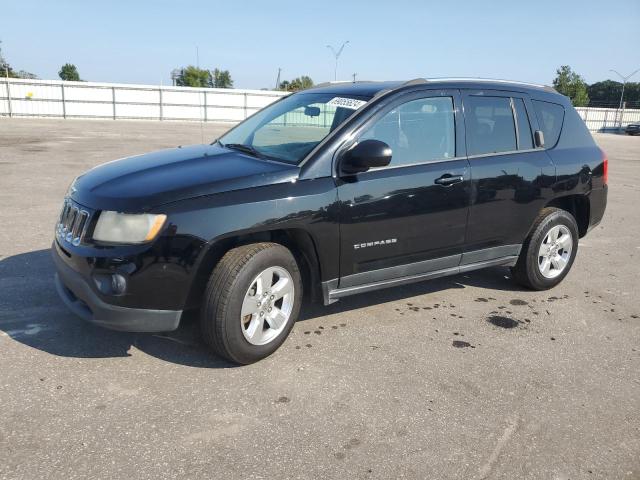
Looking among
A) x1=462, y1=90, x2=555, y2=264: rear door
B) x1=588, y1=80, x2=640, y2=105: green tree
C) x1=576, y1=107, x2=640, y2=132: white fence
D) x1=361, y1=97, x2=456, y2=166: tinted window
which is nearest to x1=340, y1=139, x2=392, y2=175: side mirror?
x1=361, y1=97, x2=456, y2=166: tinted window

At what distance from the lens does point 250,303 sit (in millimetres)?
3402

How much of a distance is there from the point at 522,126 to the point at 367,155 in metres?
1.98

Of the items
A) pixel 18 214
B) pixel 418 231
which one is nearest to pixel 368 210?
pixel 418 231

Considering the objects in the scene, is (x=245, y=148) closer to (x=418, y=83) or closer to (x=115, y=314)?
(x=418, y=83)

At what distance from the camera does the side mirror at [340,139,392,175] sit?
351cm

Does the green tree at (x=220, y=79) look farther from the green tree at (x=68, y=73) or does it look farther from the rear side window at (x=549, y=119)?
the rear side window at (x=549, y=119)

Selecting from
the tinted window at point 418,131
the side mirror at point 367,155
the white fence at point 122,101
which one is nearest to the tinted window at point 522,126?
the tinted window at point 418,131

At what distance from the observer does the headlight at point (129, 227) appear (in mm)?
3062

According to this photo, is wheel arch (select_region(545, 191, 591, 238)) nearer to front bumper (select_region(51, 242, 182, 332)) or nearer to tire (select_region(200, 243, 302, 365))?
tire (select_region(200, 243, 302, 365))

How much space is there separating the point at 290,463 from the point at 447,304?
8.33 feet

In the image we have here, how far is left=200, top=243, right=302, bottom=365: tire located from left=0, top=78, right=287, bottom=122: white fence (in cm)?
3156

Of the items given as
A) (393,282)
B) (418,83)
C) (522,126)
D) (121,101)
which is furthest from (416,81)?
(121,101)

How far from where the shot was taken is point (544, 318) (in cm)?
450

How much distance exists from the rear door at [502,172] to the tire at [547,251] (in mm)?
133
